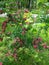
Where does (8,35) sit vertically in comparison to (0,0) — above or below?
above

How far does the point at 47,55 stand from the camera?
6.12 meters

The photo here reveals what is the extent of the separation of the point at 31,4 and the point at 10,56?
10.9 meters

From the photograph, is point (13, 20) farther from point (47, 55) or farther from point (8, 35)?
point (47, 55)

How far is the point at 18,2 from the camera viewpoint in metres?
16.0

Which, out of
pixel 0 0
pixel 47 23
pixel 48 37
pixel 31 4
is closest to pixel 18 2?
pixel 31 4

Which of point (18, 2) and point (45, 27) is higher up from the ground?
point (45, 27)

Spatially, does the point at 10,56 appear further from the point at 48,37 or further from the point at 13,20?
the point at 13,20

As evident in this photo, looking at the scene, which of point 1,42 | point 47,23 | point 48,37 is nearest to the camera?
point 1,42

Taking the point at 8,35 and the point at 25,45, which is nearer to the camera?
the point at 25,45

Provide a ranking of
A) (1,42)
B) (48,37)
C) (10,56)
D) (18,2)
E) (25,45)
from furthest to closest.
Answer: (18,2) < (48,37) < (1,42) < (25,45) < (10,56)

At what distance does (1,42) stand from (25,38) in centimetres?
80

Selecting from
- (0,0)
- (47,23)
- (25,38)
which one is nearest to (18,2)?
(0,0)

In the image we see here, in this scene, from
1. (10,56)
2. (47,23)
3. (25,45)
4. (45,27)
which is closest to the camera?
(10,56)

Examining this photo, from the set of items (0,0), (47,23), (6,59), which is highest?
(6,59)
